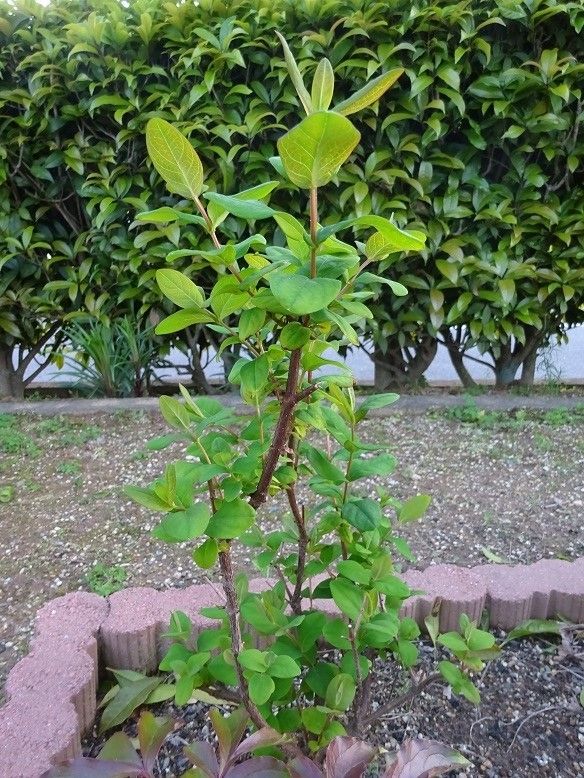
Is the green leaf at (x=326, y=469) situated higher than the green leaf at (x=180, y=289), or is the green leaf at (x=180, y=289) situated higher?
the green leaf at (x=180, y=289)

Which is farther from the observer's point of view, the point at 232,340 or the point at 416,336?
the point at 416,336

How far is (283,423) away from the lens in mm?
781

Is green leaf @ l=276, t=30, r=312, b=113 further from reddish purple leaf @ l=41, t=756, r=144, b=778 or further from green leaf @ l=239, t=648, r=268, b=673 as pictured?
reddish purple leaf @ l=41, t=756, r=144, b=778

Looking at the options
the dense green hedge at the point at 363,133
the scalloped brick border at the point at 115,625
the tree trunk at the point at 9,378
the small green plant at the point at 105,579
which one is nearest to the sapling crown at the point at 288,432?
the scalloped brick border at the point at 115,625

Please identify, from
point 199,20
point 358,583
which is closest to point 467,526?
point 358,583

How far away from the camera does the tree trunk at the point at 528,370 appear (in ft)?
11.6

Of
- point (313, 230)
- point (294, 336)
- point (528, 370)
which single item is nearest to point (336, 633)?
point (294, 336)

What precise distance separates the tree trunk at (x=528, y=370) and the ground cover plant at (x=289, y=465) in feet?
9.00

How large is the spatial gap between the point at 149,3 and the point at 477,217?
6.40ft

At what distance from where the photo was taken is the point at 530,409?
9.69 feet

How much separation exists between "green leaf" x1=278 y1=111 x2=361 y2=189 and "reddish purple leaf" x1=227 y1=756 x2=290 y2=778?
2.44 ft

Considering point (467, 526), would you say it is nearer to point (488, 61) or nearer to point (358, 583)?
point (358, 583)

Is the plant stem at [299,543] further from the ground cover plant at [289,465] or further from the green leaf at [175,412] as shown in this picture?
the green leaf at [175,412]

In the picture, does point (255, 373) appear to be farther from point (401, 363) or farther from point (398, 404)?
point (401, 363)
